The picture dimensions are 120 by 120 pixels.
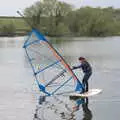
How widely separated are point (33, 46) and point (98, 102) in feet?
11.0

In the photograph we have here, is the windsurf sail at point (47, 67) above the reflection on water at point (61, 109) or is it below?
above

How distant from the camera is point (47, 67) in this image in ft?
57.6

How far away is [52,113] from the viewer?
14.2 metres

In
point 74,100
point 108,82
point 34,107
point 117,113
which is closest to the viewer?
point 117,113

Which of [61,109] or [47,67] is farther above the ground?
[47,67]

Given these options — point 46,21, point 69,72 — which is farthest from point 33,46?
point 46,21

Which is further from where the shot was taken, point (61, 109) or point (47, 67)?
point (47, 67)

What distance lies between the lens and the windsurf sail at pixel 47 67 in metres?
16.7

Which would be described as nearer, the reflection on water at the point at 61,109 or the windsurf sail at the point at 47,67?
the reflection on water at the point at 61,109

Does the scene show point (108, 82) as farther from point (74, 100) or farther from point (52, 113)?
point (52, 113)

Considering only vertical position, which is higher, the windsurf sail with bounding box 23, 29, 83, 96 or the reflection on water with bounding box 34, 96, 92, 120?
the windsurf sail with bounding box 23, 29, 83, 96

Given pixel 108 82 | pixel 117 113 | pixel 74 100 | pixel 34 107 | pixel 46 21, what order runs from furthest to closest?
1. pixel 46 21
2. pixel 108 82
3. pixel 74 100
4. pixel 34 107
5. pixel 117 113

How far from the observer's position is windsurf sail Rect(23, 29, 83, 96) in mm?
16734

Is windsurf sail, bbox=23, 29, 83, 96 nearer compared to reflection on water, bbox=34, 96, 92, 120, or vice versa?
reflection on water, bbox=34, 96, 92, 120
